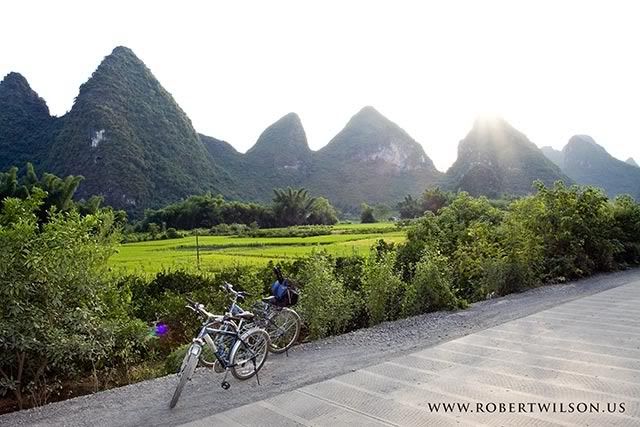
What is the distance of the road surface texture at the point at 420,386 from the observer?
337 centimetres

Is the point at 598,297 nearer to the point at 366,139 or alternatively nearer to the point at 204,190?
the point at 204,190

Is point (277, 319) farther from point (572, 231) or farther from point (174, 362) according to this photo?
point (572, 231)

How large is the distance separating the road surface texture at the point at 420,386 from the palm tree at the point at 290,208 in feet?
135

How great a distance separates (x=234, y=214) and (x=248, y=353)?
39.0 meters

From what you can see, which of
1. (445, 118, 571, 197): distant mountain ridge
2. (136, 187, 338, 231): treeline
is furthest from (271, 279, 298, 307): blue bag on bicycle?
(445, 118, 571, 197): distant mountain ridge

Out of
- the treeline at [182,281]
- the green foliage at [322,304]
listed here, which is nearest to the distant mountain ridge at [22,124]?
the treeline at [182,281]

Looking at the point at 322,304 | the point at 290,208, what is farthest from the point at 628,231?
the point at 290,208

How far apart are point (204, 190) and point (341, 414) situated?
65.9 meters

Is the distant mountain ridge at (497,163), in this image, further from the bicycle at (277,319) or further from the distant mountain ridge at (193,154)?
the bicycle at (277,319)

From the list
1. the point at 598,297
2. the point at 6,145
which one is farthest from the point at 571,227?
the point at 6,145

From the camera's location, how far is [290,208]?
4775 cm

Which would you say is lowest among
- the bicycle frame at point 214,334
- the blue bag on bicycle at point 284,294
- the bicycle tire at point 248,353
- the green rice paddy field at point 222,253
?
the bicycle tire at point 248,353

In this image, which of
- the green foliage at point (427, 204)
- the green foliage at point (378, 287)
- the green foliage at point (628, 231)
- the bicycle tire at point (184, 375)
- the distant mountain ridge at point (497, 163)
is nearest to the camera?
the bicycle tire at point (184, 375)

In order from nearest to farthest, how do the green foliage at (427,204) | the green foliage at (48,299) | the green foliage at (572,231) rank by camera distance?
the green foliage at (48,299) → the green foliage at (572,231) → the green foliage at (427,204)
